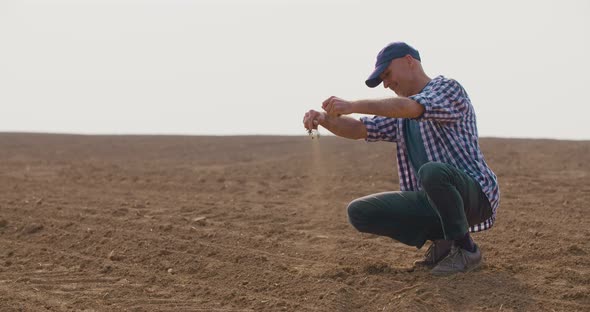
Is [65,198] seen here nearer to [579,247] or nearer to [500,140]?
[579,247]

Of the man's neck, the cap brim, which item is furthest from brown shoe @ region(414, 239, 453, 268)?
the cap brim

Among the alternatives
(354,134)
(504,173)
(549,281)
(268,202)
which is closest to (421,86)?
(354,134)

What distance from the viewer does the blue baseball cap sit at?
13.5 feet

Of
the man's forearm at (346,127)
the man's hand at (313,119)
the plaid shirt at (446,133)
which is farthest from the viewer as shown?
the man's forearm at (346,127)

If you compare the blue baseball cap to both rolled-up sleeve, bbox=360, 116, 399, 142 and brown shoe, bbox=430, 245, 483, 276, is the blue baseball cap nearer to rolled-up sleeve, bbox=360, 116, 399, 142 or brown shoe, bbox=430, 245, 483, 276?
rolled-up sleeve, bbox=360, 116, 399, 142

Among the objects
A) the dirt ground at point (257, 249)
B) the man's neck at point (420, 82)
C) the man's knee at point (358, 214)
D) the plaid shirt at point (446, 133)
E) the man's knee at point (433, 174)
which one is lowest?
the dirt ground at point (257, 249)

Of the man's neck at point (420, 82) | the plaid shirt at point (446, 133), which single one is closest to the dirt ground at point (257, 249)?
the plaid shirt at point (446, 133)

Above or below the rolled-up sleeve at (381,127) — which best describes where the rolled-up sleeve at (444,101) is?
above

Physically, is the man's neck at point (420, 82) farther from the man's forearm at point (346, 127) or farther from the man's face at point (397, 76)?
the man's forearm at point (346, 127)

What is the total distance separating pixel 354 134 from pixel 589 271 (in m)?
1.51

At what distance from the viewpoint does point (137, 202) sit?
770 cm

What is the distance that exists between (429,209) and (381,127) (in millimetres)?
546

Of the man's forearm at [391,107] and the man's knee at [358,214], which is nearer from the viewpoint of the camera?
the man's forearm at [391,107]

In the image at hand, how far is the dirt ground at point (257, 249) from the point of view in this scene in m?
3.91
